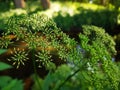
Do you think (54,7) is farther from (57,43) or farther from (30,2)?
(57,43)

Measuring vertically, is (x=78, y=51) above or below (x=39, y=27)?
below

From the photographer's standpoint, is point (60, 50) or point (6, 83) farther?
point (6, 83)

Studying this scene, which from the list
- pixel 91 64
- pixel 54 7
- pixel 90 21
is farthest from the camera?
pixel 54 7

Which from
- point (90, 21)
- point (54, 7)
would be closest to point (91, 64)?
point (90, 21)


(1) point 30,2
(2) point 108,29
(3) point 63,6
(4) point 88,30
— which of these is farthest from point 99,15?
(4) point 88,30

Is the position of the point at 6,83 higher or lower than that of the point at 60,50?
lower

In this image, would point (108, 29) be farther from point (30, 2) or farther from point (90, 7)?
point (30, 2)

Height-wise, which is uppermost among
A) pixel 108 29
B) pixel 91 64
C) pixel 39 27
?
pixel 39 27

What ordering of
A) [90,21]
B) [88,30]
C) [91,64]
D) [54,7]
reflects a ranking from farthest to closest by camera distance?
[54,7] → [90,21] → [88,30] → [91,64]

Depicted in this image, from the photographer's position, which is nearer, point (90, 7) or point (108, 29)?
point (108, 29)
